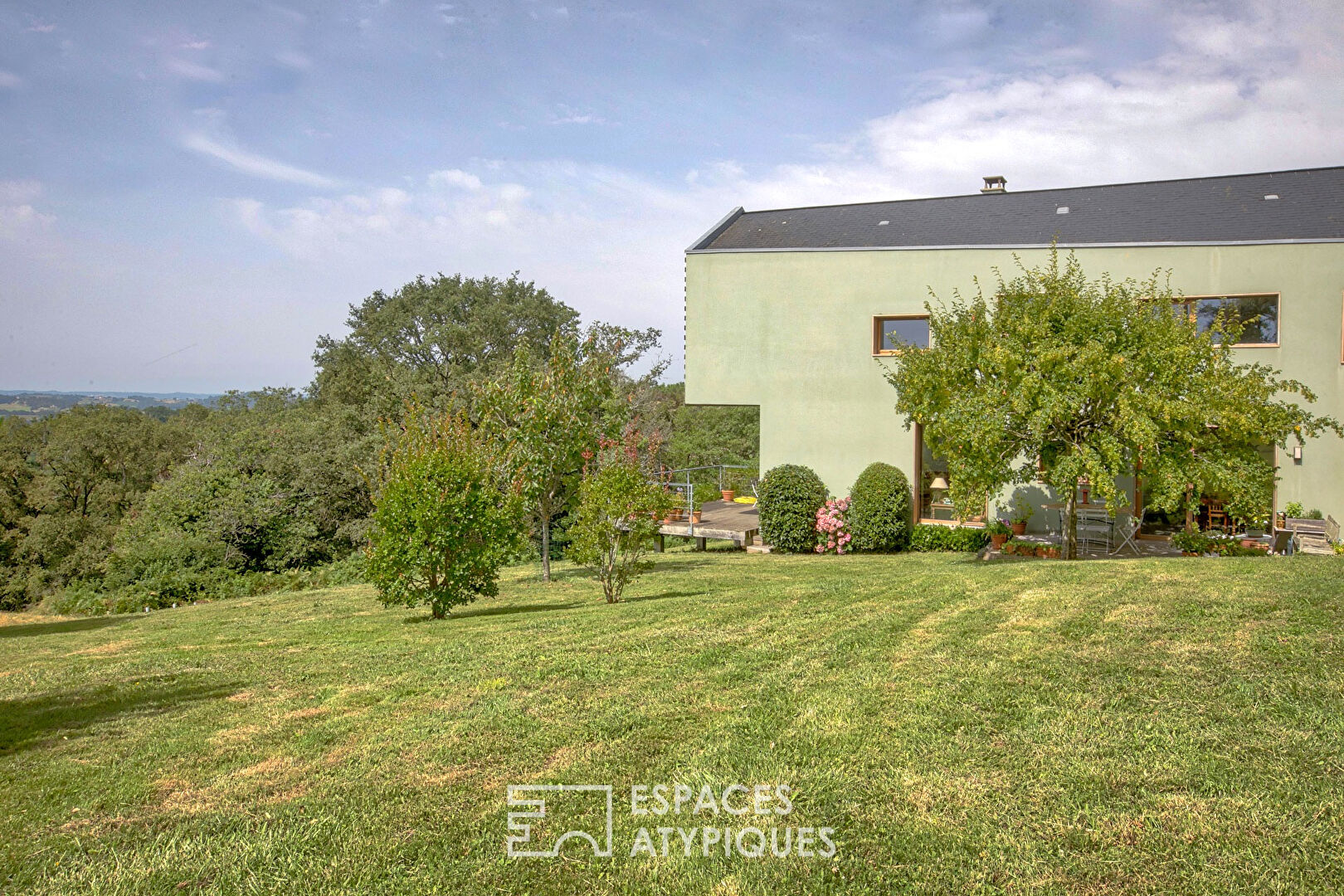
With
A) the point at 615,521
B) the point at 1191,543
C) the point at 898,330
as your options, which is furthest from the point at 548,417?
the point at 1191,543

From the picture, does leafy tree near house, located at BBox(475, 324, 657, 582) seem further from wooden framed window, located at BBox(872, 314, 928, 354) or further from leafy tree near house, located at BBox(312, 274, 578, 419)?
leafy tree near house, located at BBox(312, 274, 578, 419)

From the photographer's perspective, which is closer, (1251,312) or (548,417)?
(548,417)

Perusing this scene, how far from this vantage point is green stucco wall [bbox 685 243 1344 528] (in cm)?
1567

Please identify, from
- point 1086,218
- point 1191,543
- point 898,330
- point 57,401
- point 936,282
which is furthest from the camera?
point 57,401

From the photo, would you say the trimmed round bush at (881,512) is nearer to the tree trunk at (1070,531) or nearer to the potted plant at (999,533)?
the potted plant at (999,533)

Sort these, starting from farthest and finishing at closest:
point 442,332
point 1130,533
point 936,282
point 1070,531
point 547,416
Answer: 1. point 442,332
2. point 936,282
3. point 1130,533
4. point 547,416
5. point 1070,531

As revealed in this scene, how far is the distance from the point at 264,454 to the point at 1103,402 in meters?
25.2

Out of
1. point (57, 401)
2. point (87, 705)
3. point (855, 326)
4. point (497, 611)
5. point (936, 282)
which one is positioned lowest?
point (497, 611)

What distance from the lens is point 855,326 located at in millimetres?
19000

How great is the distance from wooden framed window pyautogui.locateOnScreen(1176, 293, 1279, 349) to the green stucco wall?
14 centimetres

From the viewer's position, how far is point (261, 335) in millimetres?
28891

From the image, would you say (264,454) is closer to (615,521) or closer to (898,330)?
(615,521)

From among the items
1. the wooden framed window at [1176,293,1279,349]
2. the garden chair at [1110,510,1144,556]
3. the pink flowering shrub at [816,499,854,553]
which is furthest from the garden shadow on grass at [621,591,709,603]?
the wooden framed window at [1176,293,1279,349]
